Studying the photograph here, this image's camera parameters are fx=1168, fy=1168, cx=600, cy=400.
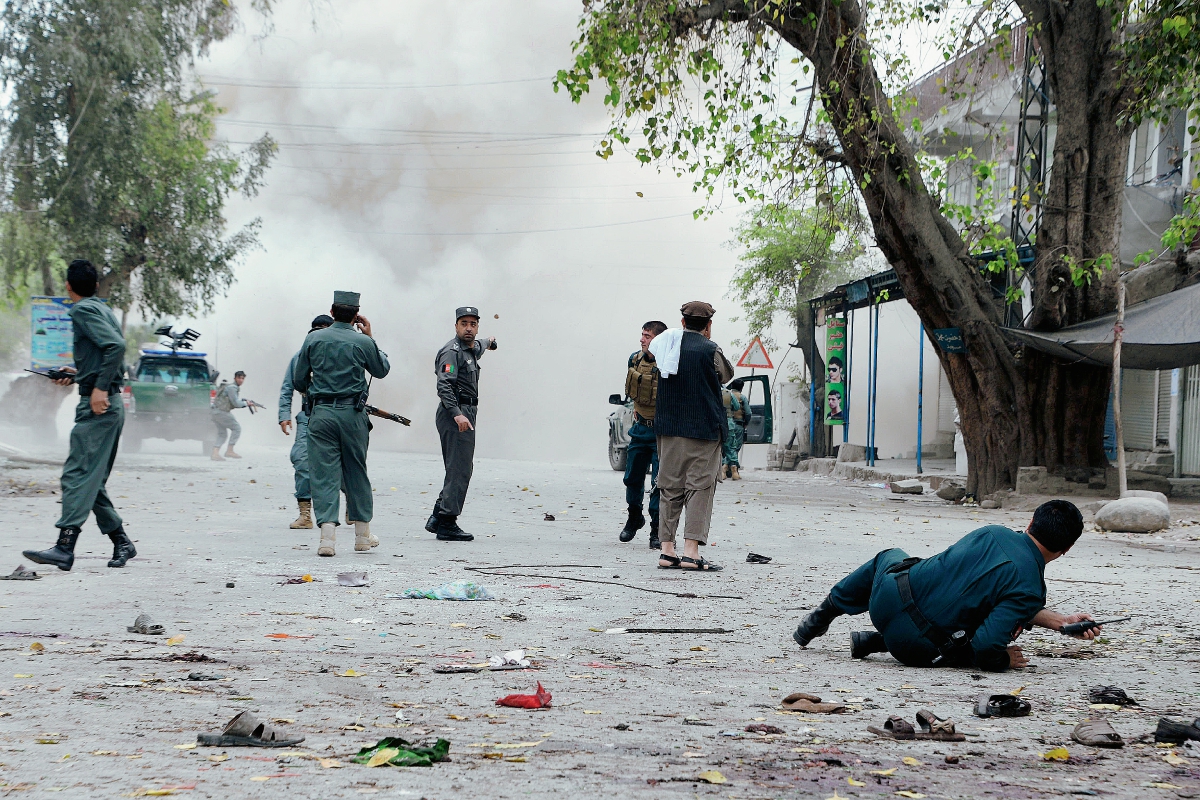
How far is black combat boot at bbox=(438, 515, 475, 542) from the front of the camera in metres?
9.28

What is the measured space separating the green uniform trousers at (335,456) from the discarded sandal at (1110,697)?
532 centimetres

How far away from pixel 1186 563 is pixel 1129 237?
13.0 meters

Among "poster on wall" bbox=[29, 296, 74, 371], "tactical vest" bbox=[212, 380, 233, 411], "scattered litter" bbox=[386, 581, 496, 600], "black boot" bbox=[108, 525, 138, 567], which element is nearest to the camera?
"scattered litter" bbox=[386, 581, 496, 600]

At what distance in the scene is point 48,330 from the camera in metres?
18.1

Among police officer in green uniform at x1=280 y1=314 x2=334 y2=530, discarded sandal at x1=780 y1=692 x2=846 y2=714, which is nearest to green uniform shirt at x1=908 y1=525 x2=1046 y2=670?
discarded sandal at x1=780 y1=692 x2=846 y2=714

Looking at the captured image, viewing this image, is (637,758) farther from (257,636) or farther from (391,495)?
(391,495)

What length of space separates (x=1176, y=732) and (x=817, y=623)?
5.71 feet

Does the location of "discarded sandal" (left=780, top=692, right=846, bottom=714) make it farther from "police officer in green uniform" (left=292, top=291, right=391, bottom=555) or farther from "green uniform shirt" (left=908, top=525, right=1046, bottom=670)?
"police officer in green uniform" (left=292, top=291, right=391, bottom=555)

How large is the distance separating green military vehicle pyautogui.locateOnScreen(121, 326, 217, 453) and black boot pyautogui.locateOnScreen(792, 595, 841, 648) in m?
19.4

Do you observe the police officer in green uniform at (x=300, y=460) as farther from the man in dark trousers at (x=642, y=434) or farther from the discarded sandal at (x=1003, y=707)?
the discarded sandal at (x=1003, y=707)

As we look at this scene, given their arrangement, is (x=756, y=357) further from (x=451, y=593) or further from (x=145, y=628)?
(x=145, y=628)

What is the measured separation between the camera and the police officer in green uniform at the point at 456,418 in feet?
30.5

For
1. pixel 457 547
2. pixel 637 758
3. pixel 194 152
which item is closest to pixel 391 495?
pixel 457 547

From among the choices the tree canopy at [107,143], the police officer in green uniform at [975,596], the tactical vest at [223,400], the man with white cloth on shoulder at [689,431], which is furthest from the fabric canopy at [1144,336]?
the tree canopy at [107,143]
